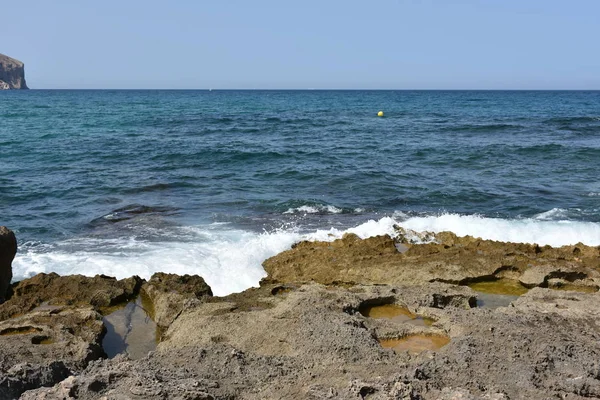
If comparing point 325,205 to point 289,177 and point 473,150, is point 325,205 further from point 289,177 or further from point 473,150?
point 473,150

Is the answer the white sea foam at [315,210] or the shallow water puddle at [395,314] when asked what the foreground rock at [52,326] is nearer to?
the shallow water puddle at [395,314]

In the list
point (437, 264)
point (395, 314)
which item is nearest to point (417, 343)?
point (395, 314)

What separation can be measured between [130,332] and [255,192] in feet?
35.9

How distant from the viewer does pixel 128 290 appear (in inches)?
345

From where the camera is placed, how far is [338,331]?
6.25 m

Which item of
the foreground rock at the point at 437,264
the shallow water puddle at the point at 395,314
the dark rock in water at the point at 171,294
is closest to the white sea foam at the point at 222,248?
the foreground rock at the point at 437,264

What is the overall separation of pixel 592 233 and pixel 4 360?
12.5m

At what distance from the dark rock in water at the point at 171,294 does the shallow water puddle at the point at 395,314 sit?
234cm

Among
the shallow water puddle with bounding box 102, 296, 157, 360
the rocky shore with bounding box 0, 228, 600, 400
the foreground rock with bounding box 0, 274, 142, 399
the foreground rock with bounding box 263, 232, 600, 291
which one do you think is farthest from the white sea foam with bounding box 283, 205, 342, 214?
the shallow water puddle with bounding box 102, 296, 157, 360

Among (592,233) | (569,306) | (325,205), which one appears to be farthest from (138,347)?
A: (592,233)

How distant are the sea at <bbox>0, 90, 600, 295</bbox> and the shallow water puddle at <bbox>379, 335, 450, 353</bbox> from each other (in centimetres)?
410

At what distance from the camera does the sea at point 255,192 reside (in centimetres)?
1224

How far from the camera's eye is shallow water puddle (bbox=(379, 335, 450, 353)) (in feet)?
21.3
